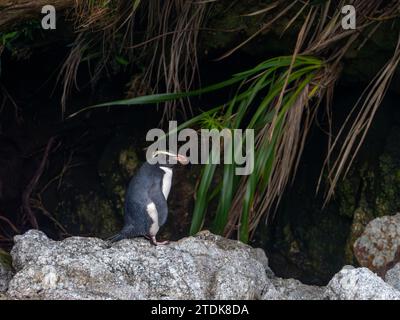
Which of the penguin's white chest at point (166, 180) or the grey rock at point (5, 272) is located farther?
the penguin's white chest at point (166, 180)

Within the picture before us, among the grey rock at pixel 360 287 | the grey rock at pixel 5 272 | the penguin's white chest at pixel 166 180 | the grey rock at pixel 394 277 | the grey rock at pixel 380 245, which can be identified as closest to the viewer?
the grey rock at pixel 360 287

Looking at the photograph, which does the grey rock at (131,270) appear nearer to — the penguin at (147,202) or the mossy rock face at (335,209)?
the penguin at (147,202)

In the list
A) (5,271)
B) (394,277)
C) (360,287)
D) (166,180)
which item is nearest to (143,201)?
(166,180)

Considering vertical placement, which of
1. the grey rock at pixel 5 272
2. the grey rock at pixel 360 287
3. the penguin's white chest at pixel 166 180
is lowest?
the grey rock at pixel 5 272

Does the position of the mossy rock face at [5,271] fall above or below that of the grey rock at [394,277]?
above

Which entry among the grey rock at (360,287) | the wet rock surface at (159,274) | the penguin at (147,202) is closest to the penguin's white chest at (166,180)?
the penguin at (147,202)

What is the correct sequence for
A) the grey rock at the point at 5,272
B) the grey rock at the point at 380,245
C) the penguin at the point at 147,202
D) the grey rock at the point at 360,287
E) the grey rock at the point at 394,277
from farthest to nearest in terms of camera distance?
the penguin at the point at 147,202, the grey rock at the point at 380,245, the grey rock at the point at 394,277, the grey rock at the point at 5,272, the grey rock at the point at 360,287

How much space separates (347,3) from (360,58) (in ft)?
0.91

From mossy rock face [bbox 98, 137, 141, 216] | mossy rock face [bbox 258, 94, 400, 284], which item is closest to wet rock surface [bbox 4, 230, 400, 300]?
mossy rock face [bbox 258, 94, 400, 284]

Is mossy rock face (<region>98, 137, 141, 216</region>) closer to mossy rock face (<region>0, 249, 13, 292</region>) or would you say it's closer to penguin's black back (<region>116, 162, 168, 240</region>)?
penguin's black back (<region>116, 162, 168, 240</region>)

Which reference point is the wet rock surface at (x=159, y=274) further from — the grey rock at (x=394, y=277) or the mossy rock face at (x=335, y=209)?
the mossy rock face at (x=335, y=209)

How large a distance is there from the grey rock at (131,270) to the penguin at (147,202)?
42 cm

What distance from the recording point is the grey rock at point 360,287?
2649 mm

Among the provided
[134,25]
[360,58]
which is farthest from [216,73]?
[360,58]
